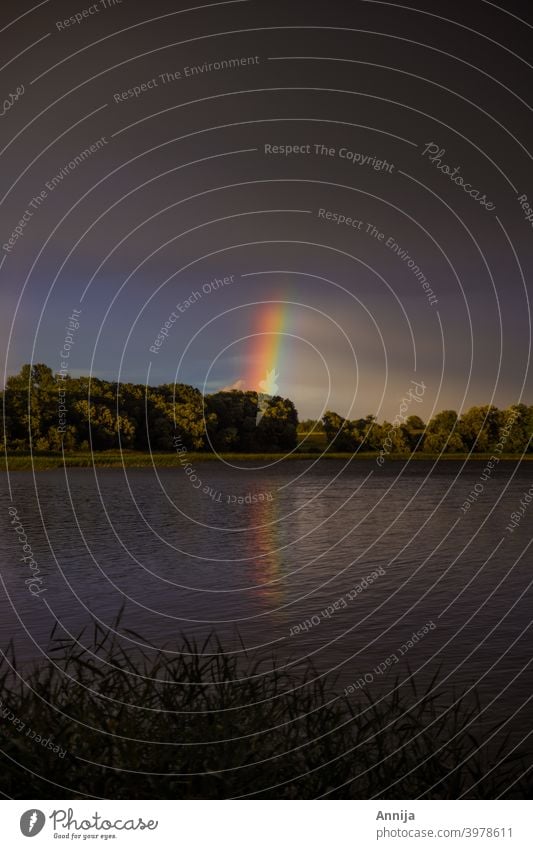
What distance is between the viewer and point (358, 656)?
23.0 meters

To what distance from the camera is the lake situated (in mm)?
23469

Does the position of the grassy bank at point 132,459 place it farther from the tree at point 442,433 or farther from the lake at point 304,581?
the lake at point 304,581

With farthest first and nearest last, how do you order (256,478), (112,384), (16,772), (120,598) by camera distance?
(256,478)
(112,384)
(120,598)
(16,772)

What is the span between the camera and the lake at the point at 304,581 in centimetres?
2347

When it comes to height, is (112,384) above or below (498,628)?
above

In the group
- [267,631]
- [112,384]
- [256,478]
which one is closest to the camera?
[267,631]

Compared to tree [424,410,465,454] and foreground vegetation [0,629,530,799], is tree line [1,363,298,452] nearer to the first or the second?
tree [424,410,465,454]

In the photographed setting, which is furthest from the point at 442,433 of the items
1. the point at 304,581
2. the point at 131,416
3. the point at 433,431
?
the point at 304,581

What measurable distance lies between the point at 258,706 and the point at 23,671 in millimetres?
9425

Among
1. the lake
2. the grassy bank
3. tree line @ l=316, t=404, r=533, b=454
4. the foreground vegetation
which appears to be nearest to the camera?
the foreground vegetation

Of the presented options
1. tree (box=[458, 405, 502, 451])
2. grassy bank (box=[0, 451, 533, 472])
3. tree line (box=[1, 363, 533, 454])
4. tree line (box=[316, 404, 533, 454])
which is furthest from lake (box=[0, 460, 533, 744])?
tree (box=[458, 405, 502, 451])

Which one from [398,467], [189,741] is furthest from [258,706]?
[398,467]
